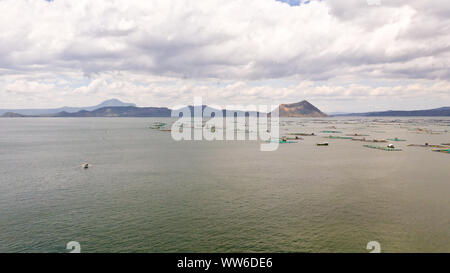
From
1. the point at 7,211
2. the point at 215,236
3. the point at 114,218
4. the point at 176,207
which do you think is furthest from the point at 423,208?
the point at 7,211

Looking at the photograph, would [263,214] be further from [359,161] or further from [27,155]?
[27,155]

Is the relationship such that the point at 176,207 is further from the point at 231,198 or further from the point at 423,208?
the point at 423,208

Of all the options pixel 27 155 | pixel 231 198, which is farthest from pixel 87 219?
Answer: pixel 27 155
